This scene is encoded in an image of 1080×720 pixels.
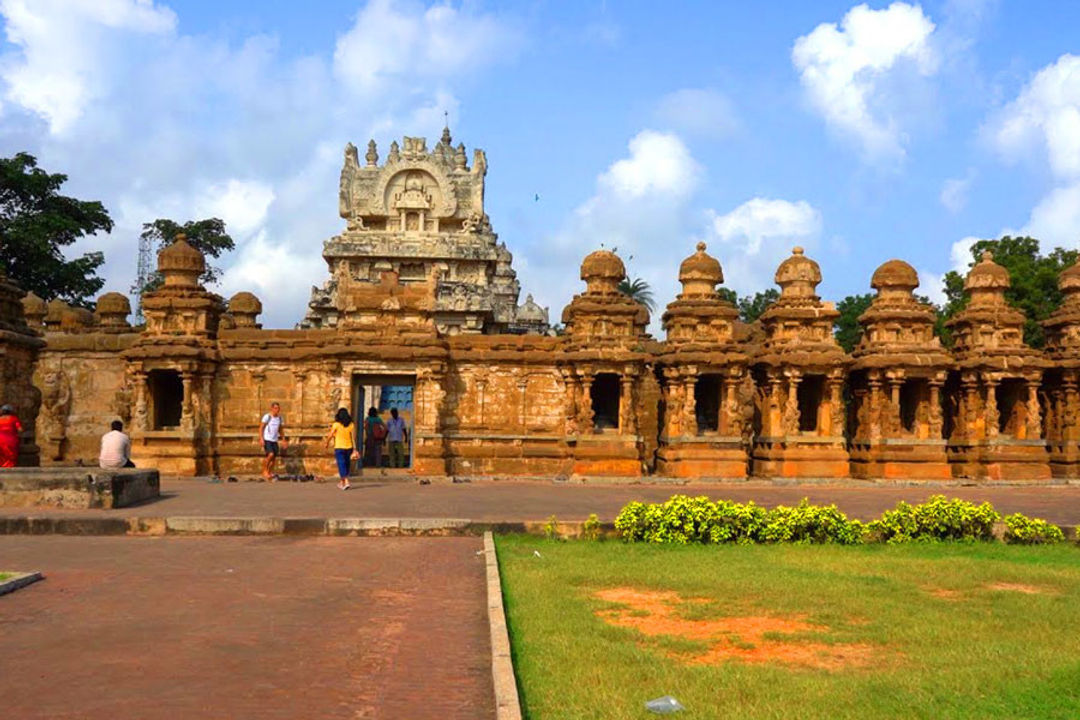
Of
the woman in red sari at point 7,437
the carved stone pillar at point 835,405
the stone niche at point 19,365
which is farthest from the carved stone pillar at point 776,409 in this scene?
the stone niche at point 19,365

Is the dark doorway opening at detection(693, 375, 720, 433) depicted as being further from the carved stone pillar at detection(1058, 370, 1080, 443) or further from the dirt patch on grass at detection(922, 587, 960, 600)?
the dirt patch on grass at detection(922, 587, 960, 600)

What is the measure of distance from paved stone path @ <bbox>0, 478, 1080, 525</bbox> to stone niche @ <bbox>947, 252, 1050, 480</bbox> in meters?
1.65

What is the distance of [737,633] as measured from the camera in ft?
22.2

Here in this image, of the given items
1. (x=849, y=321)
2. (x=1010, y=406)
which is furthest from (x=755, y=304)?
(x=1010, y=406)

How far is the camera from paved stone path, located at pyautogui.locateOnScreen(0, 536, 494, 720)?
16.8 ft

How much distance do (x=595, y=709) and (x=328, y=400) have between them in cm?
1660

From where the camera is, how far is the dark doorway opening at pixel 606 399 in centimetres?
2256

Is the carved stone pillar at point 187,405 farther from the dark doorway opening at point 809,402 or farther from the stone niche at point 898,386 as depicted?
the stone niche at point 898,386

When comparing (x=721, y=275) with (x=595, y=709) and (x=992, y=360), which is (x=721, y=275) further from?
(x=595, y=709)

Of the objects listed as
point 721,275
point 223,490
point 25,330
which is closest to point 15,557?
point 223,490

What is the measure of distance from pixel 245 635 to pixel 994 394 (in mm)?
20393

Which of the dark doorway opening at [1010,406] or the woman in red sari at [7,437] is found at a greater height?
the dark doorway opening at [1010,406]

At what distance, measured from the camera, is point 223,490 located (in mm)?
16359

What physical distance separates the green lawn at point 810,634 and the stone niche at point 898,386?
11424mm
